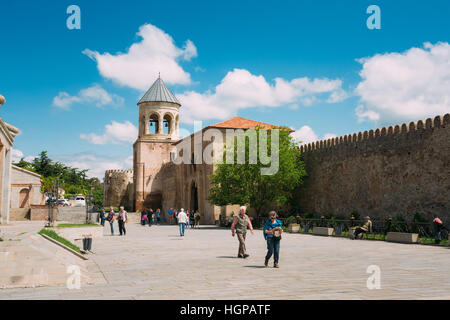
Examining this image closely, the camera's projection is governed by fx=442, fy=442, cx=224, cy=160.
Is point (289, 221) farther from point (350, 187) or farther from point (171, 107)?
point (171, 107)

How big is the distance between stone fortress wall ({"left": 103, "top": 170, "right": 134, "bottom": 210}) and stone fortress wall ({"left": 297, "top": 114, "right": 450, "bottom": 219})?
37002 mm

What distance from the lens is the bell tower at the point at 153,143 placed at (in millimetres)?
52594

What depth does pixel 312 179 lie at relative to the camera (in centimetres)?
3244

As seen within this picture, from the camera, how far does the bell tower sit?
5259 centimetres

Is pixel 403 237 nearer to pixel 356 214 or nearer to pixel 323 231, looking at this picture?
pixel 323 231

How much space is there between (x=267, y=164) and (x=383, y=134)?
8.22 meters

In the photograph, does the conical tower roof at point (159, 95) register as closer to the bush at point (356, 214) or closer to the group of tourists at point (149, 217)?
A: the group of tourists at point (149, 217)

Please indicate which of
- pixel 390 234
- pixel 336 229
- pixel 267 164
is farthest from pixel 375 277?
pixel 267 164

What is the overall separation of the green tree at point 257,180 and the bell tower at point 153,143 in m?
22.0

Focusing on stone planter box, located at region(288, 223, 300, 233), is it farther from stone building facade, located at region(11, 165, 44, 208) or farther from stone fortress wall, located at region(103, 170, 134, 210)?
stone fortress wall, located at region(103, 170, 134, 210)

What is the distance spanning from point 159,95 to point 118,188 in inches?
714

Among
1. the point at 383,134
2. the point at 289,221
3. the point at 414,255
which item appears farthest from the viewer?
the point at 289,221
